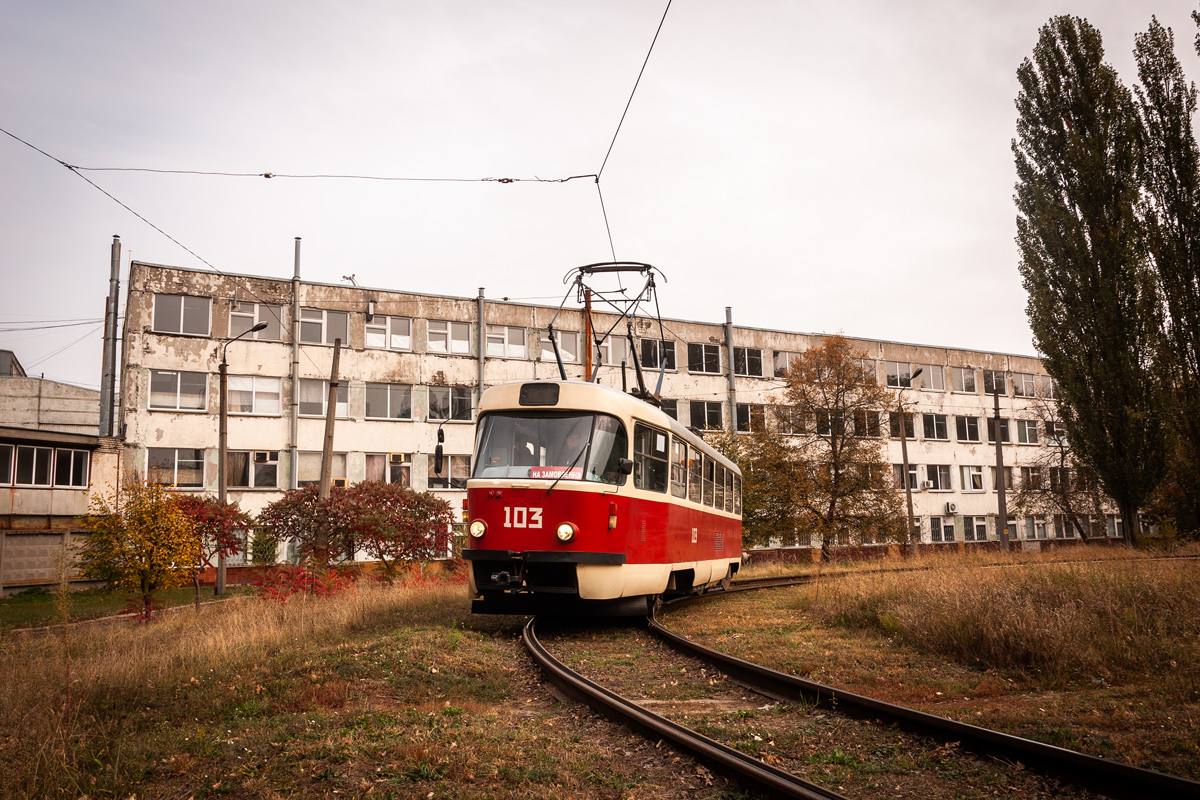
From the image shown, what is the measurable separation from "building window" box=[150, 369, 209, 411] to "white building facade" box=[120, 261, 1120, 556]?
40mm

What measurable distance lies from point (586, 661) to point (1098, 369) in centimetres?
2056

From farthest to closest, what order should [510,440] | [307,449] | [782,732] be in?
[307,449]
[510,440]
[782,732]

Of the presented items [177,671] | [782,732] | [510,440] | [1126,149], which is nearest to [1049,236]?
[1126,149]

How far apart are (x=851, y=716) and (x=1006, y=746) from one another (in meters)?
1.54

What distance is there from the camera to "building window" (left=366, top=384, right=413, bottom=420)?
35500 mm

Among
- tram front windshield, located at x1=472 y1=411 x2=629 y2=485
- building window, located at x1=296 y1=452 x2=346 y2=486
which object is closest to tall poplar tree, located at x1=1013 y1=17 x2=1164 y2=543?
tram front windshield, located at x1=472 y1=411 x2=629 y2=485

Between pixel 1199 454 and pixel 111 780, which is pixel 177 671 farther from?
pixel 1199 454

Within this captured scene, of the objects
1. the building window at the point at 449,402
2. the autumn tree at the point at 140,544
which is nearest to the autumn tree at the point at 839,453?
the building window at the point at 449,402

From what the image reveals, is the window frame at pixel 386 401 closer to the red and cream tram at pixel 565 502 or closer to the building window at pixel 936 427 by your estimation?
the red and cream tram at pixel 565 502

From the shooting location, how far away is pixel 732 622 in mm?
13180

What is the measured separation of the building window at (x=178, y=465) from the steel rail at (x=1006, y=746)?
1179 inches

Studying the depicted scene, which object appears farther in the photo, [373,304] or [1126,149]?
[373,304]

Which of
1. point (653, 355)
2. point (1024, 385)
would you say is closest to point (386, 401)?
point (653, 355)

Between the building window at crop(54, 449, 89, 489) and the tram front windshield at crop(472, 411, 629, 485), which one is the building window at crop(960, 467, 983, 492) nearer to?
the tram front windshield at crop(472, 411, 629, 485)
